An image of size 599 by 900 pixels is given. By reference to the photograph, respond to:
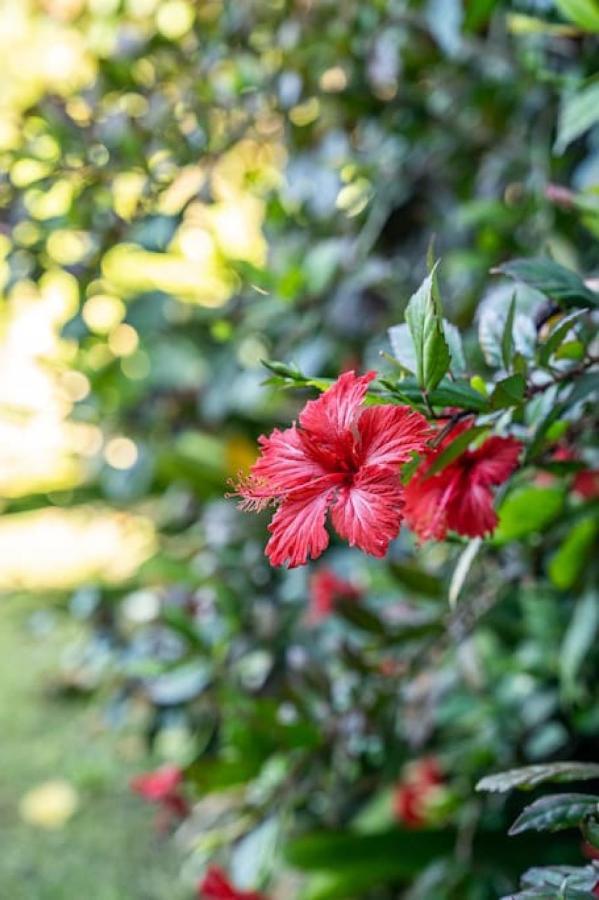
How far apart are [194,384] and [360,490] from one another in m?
1.22

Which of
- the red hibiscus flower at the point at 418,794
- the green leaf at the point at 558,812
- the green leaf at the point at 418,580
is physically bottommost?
the red hibiscus flower at the point at 418,794

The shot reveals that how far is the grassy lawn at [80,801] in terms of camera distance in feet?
5.21

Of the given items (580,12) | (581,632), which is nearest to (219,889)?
(581,632)

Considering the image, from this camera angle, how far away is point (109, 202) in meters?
1.06

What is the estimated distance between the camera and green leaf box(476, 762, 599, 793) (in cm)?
46

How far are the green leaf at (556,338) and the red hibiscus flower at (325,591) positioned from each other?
1.89 ft

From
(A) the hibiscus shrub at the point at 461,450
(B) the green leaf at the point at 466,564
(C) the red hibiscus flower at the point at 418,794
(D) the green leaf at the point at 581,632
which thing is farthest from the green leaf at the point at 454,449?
(C) the red hibiscus flower at the point at 418,794

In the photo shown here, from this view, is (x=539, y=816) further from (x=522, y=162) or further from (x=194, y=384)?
(x=194, y=384)

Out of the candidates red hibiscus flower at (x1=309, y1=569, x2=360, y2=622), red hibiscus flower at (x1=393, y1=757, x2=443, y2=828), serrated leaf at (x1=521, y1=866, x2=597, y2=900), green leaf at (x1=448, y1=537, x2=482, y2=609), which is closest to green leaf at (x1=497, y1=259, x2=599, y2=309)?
green leaf at (x1=448, y1=537, x2=482, y2=609)

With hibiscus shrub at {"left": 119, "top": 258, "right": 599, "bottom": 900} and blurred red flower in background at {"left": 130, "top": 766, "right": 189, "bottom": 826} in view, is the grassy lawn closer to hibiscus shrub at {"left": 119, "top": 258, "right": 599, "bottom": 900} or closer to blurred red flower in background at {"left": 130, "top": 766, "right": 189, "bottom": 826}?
blurred red flower in background at {"left": 130, "top": 766, "right": 189, "bottom": 826}

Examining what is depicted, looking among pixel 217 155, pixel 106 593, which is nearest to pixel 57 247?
pixel 217 155

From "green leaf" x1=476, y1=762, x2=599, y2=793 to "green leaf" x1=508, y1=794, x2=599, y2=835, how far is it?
1 centimetres

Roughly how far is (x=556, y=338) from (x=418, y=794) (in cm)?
102

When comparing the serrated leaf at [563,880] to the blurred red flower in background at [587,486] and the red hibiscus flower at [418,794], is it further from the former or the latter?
the red hibiscus flower at [418,794]
